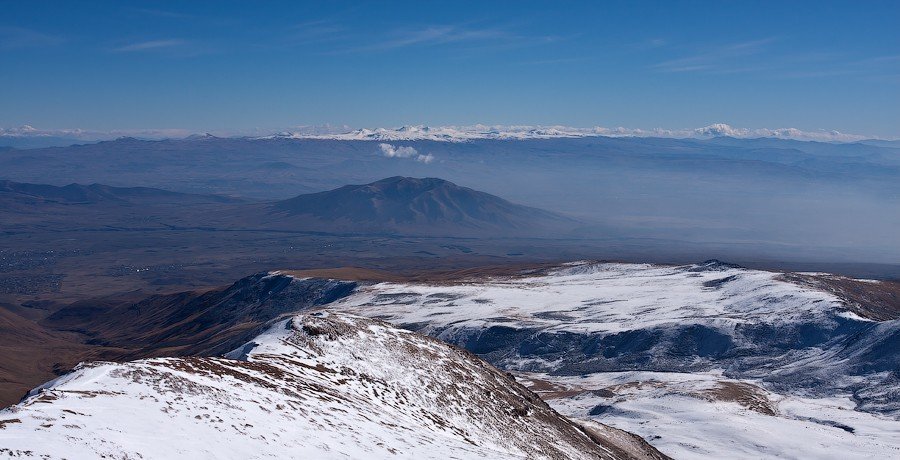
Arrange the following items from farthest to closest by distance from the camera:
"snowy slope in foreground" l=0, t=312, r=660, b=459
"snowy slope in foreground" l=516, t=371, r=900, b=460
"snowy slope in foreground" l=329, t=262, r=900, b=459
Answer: "snowy slope in foreground" l=329, t=262, r=900, b=459, "snowy slope in foreground" l=516, t=371, r=900, b=460, "snowy slope in foreground" l=0, t=312, r=660, b=459

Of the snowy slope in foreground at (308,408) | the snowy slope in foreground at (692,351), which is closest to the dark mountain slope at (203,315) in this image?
the snowy slope in foreground at (692,351)

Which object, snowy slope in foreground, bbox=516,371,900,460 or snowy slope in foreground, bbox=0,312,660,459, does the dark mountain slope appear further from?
snowy slope in foreground, bbox=0,312,660,459

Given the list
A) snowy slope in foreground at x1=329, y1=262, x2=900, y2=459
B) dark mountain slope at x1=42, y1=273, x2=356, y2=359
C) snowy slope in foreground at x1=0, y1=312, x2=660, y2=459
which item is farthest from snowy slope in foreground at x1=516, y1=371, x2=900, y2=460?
dark mountain slope at x1=42, y1=273, x2=356, y2=359

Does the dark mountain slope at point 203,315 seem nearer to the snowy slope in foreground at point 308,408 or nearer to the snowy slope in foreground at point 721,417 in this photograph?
the snowy slope in foreground at point 721,417

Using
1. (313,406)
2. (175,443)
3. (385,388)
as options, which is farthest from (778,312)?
(175,443)

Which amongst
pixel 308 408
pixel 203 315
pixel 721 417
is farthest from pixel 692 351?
pixel 203 315

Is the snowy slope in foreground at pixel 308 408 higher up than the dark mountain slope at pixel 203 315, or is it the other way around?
the snowy slope in foreground at pixel 308 408

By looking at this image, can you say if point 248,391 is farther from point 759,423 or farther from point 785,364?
point 785,364

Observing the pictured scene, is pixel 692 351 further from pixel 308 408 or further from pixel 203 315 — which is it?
pixel 203 315
